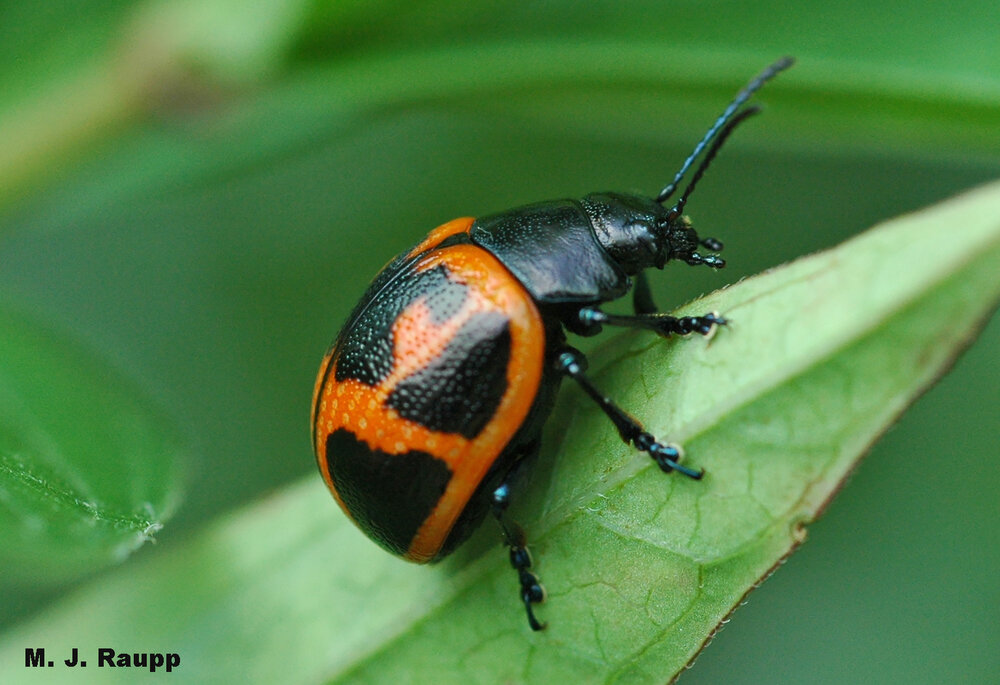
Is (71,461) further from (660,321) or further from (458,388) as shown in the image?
(660,321)

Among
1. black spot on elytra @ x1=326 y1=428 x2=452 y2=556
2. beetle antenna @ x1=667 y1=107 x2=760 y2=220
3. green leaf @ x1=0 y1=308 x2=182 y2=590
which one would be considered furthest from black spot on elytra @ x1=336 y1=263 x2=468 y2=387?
beetle antenna @ x1=667 y1=107 x2=760 y2=220

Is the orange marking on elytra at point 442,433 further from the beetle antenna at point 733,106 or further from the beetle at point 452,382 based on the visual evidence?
the beetle antenna at point 733,106

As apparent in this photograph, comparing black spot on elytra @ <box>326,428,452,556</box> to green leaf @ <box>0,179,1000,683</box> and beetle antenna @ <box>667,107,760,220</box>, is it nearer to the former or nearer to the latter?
green leaf @ <box>0,179,1000,683</box>

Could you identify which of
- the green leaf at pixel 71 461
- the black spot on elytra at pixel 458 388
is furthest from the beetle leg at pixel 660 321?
the green leaf at pixel 71 461

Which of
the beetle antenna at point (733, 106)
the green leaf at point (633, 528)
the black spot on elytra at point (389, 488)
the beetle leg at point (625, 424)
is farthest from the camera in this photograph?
the beetle antenna at point (733, 106)

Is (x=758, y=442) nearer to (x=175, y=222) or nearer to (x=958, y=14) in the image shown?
(x=958, y=14)

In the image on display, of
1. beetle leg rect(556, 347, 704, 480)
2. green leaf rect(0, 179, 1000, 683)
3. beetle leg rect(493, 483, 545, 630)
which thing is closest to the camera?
green leaf rect(0, 179, 1000, 683)

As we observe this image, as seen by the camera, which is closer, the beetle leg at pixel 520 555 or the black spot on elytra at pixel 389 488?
the beetle leg at pixel 520 555
